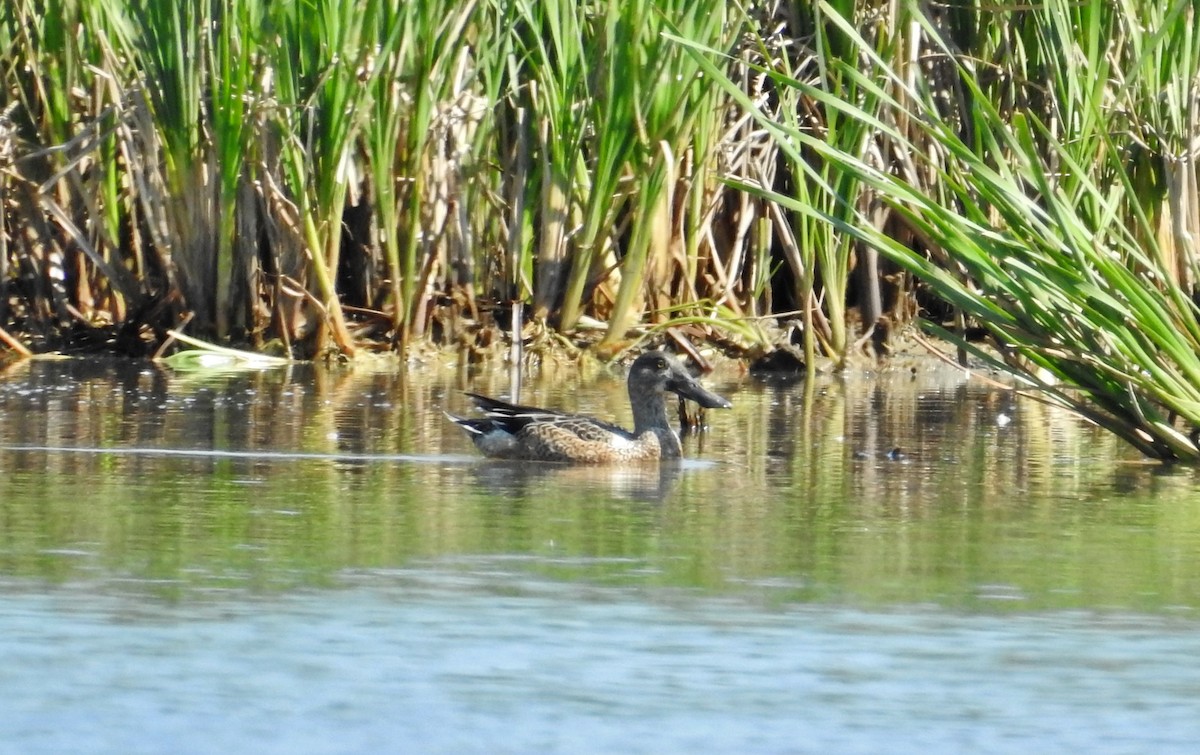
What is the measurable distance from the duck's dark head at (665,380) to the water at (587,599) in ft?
1.33

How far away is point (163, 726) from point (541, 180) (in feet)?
26.0

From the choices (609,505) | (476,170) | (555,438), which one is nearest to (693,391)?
(555,438)

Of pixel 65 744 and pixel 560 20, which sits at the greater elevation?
pixel 560 20

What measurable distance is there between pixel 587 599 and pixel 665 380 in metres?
3.62

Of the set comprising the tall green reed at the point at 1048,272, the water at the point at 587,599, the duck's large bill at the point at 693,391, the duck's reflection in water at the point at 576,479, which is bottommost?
A: the water at the point at 587,599

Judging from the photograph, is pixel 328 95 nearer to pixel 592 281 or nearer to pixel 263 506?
pixel 592 281

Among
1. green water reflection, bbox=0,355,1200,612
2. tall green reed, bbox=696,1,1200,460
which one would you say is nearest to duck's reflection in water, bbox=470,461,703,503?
green water reflection, bbox=0,355,1200,612

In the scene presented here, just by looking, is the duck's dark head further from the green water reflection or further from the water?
the water

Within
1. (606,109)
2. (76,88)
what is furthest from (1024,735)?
(76,88)

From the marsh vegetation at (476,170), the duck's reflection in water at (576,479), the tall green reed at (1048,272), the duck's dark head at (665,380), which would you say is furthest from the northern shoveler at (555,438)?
the marsh vegetation at (476,170)

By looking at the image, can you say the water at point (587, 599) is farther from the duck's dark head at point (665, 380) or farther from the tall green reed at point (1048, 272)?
the duck's dark head at point (665, 380)

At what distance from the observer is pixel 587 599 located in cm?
468

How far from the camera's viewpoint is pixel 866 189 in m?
11.2

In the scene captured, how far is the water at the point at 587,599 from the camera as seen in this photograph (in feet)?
12.2
